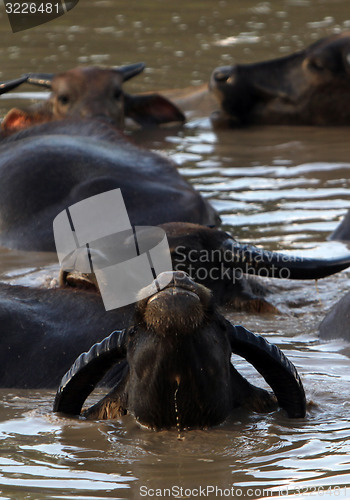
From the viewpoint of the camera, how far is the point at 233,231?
8.66 meters

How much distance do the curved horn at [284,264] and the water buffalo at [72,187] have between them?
1714 mm

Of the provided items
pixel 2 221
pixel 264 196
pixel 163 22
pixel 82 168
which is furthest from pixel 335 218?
pixel 163 22

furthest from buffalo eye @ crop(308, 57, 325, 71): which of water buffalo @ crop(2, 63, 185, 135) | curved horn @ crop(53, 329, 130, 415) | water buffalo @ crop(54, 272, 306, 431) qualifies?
curved horn @ crop(53, 329, 130, 415)

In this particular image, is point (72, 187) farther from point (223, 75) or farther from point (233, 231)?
point (223, 75)

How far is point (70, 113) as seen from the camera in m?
11.0

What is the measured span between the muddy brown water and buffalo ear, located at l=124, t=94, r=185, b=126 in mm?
202

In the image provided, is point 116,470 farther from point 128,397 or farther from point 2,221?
point 2,221

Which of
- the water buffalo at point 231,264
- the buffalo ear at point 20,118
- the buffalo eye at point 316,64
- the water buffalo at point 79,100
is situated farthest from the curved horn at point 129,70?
the water buffalo at point 231,264

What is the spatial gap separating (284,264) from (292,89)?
22.3 ft

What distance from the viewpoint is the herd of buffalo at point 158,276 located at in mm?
4188

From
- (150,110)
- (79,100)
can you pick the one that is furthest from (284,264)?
(150,110)

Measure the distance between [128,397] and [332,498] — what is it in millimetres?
955

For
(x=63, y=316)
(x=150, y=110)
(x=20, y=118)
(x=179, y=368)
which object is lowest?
(x=150, y=110)

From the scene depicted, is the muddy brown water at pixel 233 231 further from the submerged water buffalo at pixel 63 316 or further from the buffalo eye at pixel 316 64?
the buffalo eye at pixel 316 64
